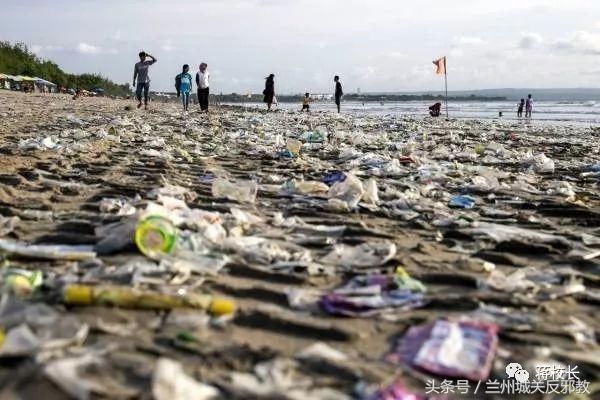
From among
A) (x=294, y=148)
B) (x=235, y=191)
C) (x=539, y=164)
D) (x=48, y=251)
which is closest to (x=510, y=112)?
(x=539, y=164)

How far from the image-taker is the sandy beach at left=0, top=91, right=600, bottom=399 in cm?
175

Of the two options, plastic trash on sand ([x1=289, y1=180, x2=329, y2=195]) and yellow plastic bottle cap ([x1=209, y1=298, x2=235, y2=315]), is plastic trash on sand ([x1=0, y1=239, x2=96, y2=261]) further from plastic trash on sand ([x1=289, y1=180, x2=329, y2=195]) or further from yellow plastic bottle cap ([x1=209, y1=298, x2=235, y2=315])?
plastic trash on sand ([x1=289, y1=180, x2=329, y2=195])

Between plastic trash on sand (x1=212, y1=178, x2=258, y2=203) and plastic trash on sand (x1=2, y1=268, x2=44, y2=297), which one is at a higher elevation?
plastic trash on sand (x1=212, y1=178, x2=258, y2=203)

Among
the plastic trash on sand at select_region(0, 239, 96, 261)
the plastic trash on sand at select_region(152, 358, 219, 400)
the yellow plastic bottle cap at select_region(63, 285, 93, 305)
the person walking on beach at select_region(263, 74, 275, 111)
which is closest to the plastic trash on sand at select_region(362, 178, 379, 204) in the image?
the plastic trash on sand at select_region(0, 239, 96, 261)

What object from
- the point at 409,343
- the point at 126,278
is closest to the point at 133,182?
the point at 126,278

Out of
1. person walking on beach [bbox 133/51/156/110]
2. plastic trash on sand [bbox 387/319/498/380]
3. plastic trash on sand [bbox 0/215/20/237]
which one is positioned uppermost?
person walking on beach [bbox 133/51/156/110]

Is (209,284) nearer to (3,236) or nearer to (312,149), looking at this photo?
(3,236)

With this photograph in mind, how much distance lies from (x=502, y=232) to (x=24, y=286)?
8.75 ft

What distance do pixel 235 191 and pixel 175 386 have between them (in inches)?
110

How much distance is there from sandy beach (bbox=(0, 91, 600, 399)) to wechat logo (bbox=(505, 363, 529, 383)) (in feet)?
0.11

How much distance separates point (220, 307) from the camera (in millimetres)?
2115

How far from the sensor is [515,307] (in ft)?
7.68

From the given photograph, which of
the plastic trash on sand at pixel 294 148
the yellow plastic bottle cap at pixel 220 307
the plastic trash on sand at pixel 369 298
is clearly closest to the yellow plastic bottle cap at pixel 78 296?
the yellow plastic bottle cap at pixel 220 307

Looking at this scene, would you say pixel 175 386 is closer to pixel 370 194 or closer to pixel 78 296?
pixel 78 296
